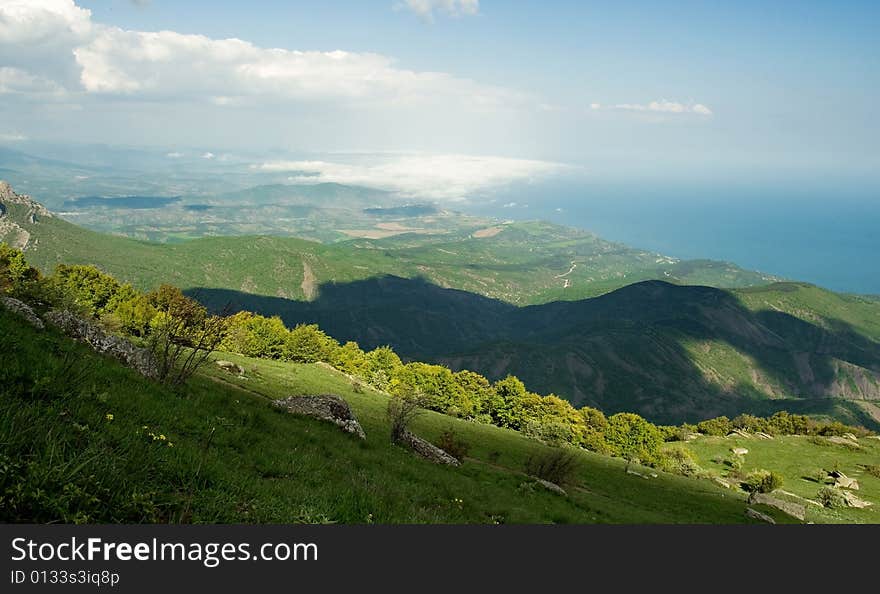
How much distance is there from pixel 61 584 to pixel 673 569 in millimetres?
6620

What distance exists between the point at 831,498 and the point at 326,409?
2825 inches

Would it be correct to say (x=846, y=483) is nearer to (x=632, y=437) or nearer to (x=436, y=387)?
(x=632, y=437)

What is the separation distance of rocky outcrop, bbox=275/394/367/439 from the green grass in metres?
62.6

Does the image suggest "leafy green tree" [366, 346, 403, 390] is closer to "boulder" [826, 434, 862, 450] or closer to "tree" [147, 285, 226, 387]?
"tree" [147, 285, 226, 387]

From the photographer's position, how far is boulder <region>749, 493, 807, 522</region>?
45562mm

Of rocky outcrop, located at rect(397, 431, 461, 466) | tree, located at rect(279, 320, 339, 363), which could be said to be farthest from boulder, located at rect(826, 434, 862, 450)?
tree, located at rect(279, 320, 339, 363)

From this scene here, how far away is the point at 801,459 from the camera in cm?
8519

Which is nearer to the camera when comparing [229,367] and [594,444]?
[229,367]

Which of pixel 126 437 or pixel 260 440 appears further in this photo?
pixel 260 440

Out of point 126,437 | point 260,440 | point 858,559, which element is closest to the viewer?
point 858,559

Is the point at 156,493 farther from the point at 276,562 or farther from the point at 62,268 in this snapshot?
the point at 62,268

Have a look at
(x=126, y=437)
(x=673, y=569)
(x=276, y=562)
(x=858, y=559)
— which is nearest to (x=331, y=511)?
(x=276, y=562)

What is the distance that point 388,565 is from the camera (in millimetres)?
4691

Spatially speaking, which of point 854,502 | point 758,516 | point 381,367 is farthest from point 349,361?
point 854,502
